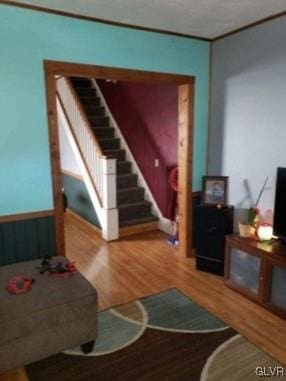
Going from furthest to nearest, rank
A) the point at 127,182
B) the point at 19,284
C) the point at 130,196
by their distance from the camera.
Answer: the point at 127,182, the point at 130,196, the point at 19,284

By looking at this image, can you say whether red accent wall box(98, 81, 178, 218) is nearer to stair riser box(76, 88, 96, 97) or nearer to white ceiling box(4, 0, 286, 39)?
stair riser box(76, 88, 96, 97)

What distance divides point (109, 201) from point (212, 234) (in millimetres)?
1633

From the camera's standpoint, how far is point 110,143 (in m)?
5.53

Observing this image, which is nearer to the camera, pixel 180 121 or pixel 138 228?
pixel 180 121

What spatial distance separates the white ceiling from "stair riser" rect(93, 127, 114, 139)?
285cm

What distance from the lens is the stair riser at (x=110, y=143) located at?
5453mm

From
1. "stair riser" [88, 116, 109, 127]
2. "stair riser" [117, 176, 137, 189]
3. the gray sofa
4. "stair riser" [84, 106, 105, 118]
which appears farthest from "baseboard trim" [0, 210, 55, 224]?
"stair riser" [84, 106, 105, 118]

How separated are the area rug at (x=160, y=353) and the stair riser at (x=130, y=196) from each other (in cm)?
234

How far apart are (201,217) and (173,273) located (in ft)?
2.25

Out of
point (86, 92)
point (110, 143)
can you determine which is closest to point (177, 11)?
point (110, 143)

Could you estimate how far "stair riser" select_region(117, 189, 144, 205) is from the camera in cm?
483

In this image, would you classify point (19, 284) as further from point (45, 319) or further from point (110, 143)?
point (110, 143)

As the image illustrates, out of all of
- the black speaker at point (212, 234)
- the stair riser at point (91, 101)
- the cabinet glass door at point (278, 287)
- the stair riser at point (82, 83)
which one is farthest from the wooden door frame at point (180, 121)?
the stair riser at point (82, 83)

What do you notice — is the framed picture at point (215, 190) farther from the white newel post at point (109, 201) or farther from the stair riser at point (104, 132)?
the stair riser at point (104, 132)
